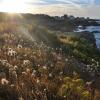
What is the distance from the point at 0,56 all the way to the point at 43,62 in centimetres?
163

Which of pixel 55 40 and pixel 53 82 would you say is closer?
Result: pixel 53 82

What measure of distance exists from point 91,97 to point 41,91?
1.33 m

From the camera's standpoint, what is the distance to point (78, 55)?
71.1ft

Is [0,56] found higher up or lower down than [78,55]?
higher up

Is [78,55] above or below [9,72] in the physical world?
below

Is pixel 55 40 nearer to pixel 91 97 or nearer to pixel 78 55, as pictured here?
pixel 78 55

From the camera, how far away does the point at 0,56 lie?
13344mm

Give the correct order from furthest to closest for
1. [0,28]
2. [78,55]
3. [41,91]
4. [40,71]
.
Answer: [0,28] < [78,55] < [40,71] < [41,91]

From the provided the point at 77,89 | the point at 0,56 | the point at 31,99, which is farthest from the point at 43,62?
the point at 31,99

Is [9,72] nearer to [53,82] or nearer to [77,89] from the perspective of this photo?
[53,82]

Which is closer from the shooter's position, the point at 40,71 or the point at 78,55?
the point at 40,71

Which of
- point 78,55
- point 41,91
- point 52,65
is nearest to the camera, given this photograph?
point 41,91

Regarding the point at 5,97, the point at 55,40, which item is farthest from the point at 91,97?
the point at 55,40

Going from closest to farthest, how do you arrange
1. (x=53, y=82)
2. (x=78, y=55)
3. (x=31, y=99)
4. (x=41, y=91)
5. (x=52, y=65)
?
1. (x=31, y=99)
2. (x=41, y=91)
3. (x=53, y=82)
4. (x=52, y=65)
5. (x=78, y=55)
